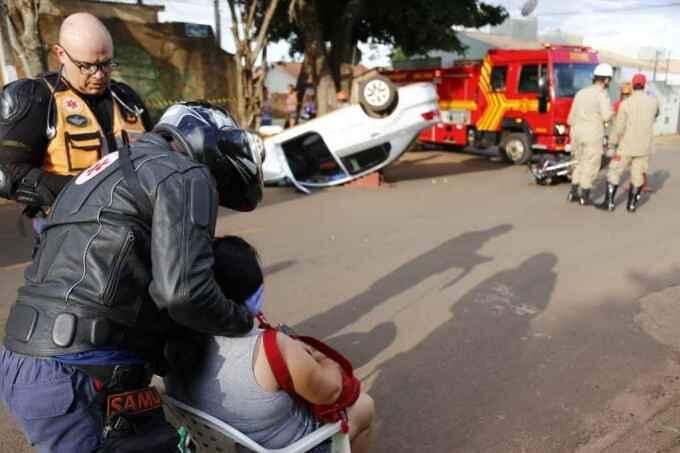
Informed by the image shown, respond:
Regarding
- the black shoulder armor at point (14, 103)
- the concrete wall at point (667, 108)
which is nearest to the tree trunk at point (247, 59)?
the black shoulder armor at point (14, 103)

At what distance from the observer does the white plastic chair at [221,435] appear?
1.83 meters

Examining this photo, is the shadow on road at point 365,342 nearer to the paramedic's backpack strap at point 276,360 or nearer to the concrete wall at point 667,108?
the paramedic's backpack strap at point 276,360

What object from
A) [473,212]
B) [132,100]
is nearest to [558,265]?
[473,212]

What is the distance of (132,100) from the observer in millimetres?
3035

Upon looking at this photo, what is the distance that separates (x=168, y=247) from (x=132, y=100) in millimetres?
1741

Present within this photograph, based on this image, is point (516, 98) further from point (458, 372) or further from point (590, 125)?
point (458, 372)

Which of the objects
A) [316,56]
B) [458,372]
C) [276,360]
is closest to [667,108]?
[316,56]

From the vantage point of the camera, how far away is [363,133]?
9.59m

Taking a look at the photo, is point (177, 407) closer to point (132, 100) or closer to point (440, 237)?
point (132, 100)

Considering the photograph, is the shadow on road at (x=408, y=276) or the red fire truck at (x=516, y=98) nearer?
the shadow on road at (x=408, y=276)

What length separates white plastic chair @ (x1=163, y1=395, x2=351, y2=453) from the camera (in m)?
1.83

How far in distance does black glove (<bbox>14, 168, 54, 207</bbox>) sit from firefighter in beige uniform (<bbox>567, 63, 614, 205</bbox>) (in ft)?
25.2

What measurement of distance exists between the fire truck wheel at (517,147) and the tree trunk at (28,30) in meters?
9.45

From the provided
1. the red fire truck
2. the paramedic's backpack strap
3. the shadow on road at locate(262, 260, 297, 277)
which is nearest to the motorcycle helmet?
the paramedic's backpack strap
